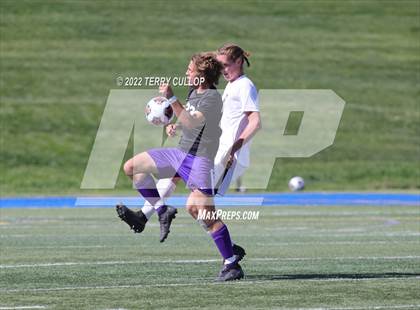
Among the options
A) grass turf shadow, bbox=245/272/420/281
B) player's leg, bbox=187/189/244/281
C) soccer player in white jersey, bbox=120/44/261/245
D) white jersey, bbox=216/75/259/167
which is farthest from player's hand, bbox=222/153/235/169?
grass turf shadow, bbox=245/272/420/281

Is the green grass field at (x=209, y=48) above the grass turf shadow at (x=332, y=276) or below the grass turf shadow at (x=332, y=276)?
above

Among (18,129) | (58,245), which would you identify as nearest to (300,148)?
(18,129)

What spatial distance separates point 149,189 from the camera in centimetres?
1023

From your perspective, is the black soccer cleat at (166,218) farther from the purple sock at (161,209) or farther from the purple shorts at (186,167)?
the purple shorts at (186,167)

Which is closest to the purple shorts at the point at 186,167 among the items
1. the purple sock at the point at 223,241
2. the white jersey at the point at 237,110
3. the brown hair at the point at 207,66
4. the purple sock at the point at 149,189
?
the purple sock at the point at 149,189

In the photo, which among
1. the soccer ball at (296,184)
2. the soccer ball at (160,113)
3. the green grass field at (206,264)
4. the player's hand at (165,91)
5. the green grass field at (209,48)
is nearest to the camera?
the green grass field at (206,264)

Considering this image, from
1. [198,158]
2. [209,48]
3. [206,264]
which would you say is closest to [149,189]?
[198,158]

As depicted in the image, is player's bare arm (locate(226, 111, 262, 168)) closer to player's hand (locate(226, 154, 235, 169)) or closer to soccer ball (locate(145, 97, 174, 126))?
player's hand (locate(226, 154, 235, 169))

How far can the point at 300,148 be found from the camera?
35.2 metres

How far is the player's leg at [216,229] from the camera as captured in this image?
9.76 meters

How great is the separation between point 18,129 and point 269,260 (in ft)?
79.1

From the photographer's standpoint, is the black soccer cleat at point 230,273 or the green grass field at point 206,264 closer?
the green grass field at point 206,264

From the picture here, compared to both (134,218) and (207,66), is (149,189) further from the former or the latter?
(207,66)

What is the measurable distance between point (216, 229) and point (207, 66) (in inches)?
57.2
